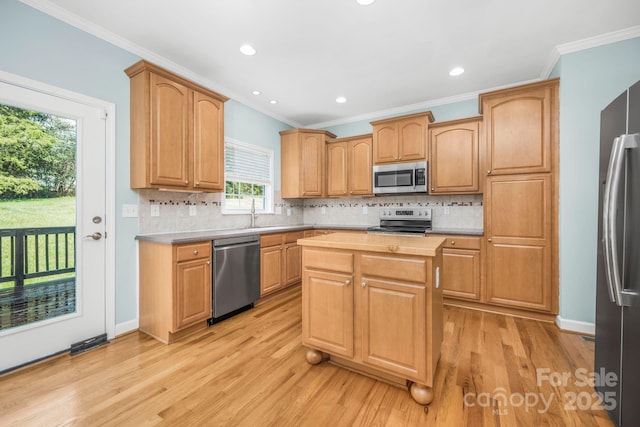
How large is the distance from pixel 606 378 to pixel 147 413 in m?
2.63

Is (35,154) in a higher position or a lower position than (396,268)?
higher

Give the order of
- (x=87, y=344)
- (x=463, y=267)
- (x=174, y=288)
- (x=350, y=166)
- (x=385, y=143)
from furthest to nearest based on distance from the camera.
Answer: (x=350, y=166) < (x=385, y=143) < (x=463, y=267) < (x=174, y=288) < (x=87, y=344)

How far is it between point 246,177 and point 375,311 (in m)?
2.98

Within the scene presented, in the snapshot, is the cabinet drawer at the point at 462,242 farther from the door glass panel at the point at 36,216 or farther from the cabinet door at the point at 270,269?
the door glass panel at the point at 36,216

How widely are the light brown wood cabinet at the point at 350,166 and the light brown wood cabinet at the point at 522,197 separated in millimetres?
1662

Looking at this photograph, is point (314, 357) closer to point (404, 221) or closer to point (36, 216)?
point (36, 216)

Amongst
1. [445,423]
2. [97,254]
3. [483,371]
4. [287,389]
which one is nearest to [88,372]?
[97,254]

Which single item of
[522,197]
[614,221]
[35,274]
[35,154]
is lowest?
[35,274]

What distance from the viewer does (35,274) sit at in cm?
208

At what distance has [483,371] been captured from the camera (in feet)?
6.39

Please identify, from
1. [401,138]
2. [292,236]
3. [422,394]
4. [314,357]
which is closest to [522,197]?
[401,138]

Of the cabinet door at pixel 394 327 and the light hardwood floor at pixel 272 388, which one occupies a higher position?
the cabinet door at pixel 394 327

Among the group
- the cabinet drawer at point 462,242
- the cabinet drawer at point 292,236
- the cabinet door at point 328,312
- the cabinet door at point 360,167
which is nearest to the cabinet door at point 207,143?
the cabinet drawer at point 292,236

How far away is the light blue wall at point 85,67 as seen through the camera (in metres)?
→ 1.96
